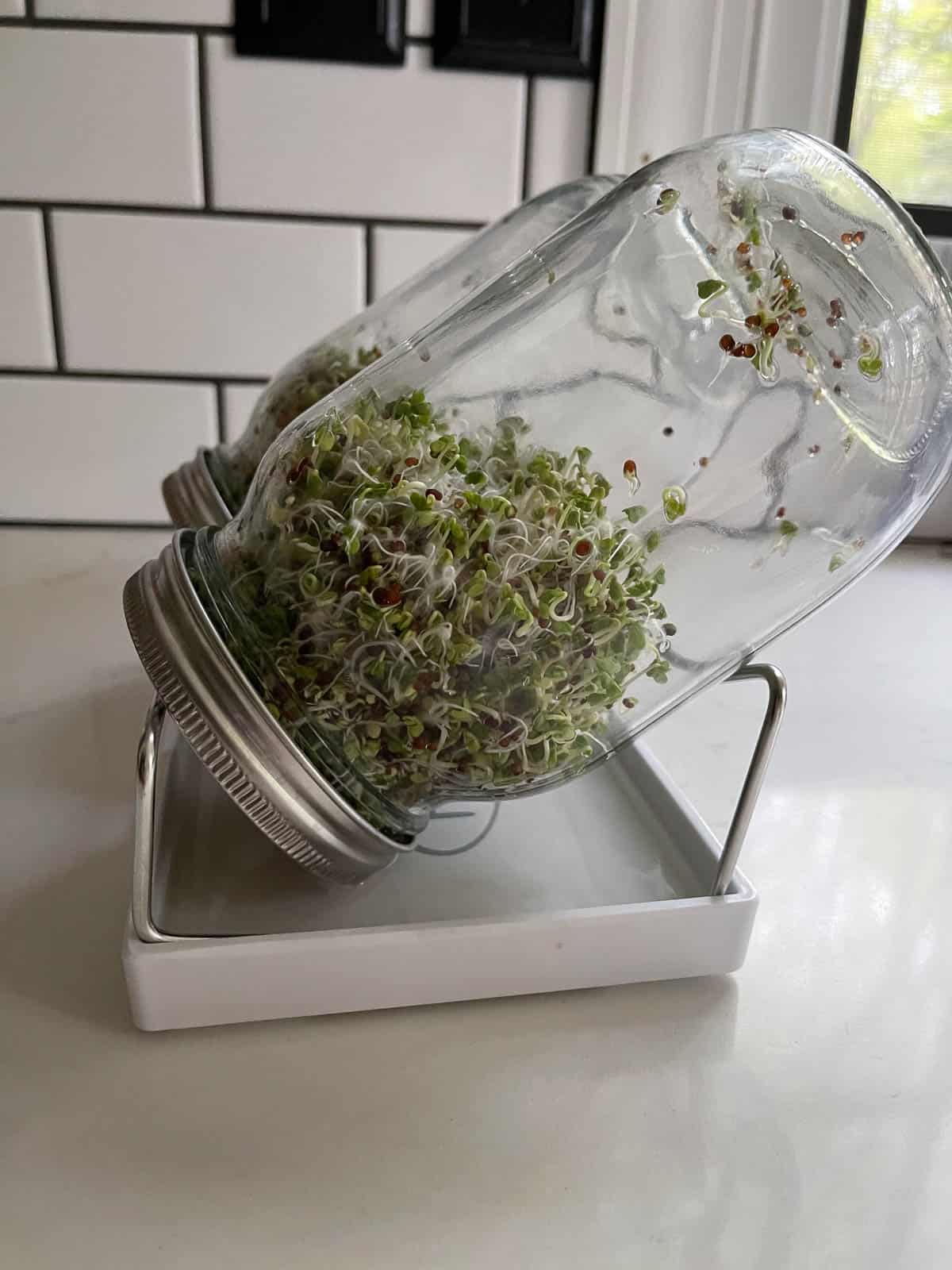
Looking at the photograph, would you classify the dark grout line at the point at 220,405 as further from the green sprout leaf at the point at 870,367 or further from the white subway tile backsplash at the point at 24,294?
the green sprout leaf at the point at 870,367

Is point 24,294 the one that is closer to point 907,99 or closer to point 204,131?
point 204,131

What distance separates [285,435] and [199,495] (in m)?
0.21

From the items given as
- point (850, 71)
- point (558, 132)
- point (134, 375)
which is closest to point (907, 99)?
point (850, 71)

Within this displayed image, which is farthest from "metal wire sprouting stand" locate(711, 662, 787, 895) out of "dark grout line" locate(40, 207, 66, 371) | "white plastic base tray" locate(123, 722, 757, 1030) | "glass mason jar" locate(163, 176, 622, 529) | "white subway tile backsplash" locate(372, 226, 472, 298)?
"dark grout line" locate(40, 207, 66, 371)

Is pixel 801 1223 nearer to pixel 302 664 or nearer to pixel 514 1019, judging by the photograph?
pixel 514 1019

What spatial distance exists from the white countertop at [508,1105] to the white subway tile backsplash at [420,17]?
651 mm

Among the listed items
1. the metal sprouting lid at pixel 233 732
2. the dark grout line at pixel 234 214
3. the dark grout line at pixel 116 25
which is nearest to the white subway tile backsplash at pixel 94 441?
the dark grout line at pixel 234 214

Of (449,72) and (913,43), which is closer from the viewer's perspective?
(449,72)

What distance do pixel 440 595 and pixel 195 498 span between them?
0.30 metres

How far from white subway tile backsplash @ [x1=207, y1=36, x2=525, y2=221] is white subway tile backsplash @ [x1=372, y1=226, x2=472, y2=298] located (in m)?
0.01

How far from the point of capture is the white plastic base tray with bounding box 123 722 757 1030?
1.21 ft

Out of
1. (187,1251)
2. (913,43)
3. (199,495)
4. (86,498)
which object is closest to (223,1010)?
(187,1251)

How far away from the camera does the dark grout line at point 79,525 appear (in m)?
0.95

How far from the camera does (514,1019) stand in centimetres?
39
